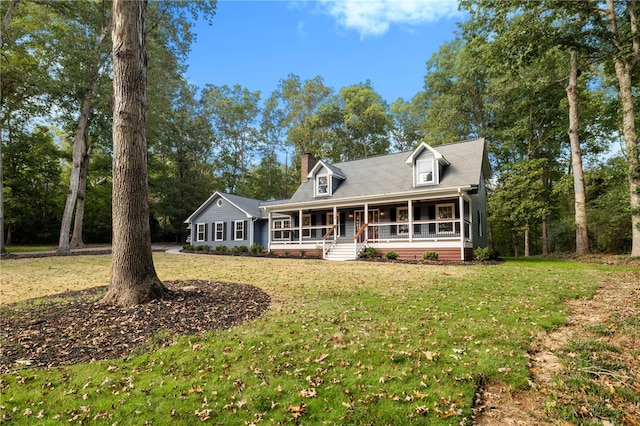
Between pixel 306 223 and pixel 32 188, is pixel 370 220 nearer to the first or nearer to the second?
pixel 306 223

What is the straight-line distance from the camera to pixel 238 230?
24.3 metres

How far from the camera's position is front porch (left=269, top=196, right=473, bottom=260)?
14969 millimetres

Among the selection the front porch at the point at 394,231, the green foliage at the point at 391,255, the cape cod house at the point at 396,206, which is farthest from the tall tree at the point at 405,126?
the green foliage at the point at 391,255

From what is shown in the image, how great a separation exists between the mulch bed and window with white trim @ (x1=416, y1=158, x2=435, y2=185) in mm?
12858

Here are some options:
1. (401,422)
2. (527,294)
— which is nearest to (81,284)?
(401,422)

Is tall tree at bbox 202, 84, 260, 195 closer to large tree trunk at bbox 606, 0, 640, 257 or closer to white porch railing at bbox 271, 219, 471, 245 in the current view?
white porch railing at bbox 271, 219, 471, 245

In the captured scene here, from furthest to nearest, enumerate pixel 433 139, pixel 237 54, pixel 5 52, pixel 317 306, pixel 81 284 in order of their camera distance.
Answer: pixel 433 139, pixel 5 52, pixel 237 54, pixel 81 284, pixel 317 306

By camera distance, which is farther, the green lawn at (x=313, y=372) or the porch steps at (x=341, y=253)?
the porch steps at (x=341, y=253)

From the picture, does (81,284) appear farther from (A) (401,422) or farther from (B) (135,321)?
(A) (401,422)

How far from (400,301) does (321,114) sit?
29.6m

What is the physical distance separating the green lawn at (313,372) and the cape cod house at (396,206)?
9712mm

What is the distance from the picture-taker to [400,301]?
6340 millimetres

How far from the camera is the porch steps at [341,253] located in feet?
53.7

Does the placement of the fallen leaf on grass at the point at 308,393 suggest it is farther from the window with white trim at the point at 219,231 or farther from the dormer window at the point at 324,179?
the window with white trim at the point at 219,231
